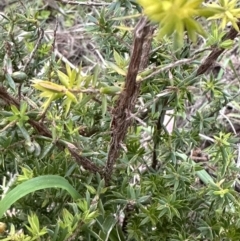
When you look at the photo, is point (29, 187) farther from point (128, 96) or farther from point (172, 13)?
point (172, 13)

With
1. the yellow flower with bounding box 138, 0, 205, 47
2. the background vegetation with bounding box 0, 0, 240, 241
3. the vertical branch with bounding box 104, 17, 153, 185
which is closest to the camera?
the yellow flower with bounding box 138, 0, 205, 47

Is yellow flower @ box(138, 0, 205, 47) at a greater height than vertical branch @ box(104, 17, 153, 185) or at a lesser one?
greater

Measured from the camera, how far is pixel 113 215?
1031 millimetres

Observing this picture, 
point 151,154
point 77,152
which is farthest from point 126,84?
point 151,154

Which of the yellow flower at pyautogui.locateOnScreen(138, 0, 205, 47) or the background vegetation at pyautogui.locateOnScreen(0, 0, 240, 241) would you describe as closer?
the yellow flower at pyautogui.locateOnScreen(138, 0, 205, 47)

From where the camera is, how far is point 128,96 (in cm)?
81

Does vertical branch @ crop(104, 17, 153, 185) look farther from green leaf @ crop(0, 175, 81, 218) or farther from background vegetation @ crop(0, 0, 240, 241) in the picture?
green leaf @ crop(0, 175, 81, 218)

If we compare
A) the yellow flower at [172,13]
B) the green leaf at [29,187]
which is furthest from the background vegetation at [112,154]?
the yellow flower at [172,13]

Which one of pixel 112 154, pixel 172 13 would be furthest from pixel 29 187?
pixel 172 13

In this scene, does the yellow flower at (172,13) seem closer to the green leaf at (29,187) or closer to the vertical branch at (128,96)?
the vertical branch at (128,96)

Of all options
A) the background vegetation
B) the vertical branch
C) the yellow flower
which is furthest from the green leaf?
the yellow flower

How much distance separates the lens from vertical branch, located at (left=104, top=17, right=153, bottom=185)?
0.69 m

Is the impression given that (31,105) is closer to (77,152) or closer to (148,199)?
(77,152)

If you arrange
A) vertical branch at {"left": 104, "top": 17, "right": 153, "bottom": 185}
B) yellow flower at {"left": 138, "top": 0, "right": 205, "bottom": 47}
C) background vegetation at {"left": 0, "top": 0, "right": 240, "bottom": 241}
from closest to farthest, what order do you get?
yellow flower at {"left": 138, "top": 0, "right": 205, "bottom": 47}, vertical branch at {"left": 104, "top": 17, "right": 153, "bottom": 185}, background vegetation at {"left": 0, "top": 0, "right": 240, "bottom": 241}
